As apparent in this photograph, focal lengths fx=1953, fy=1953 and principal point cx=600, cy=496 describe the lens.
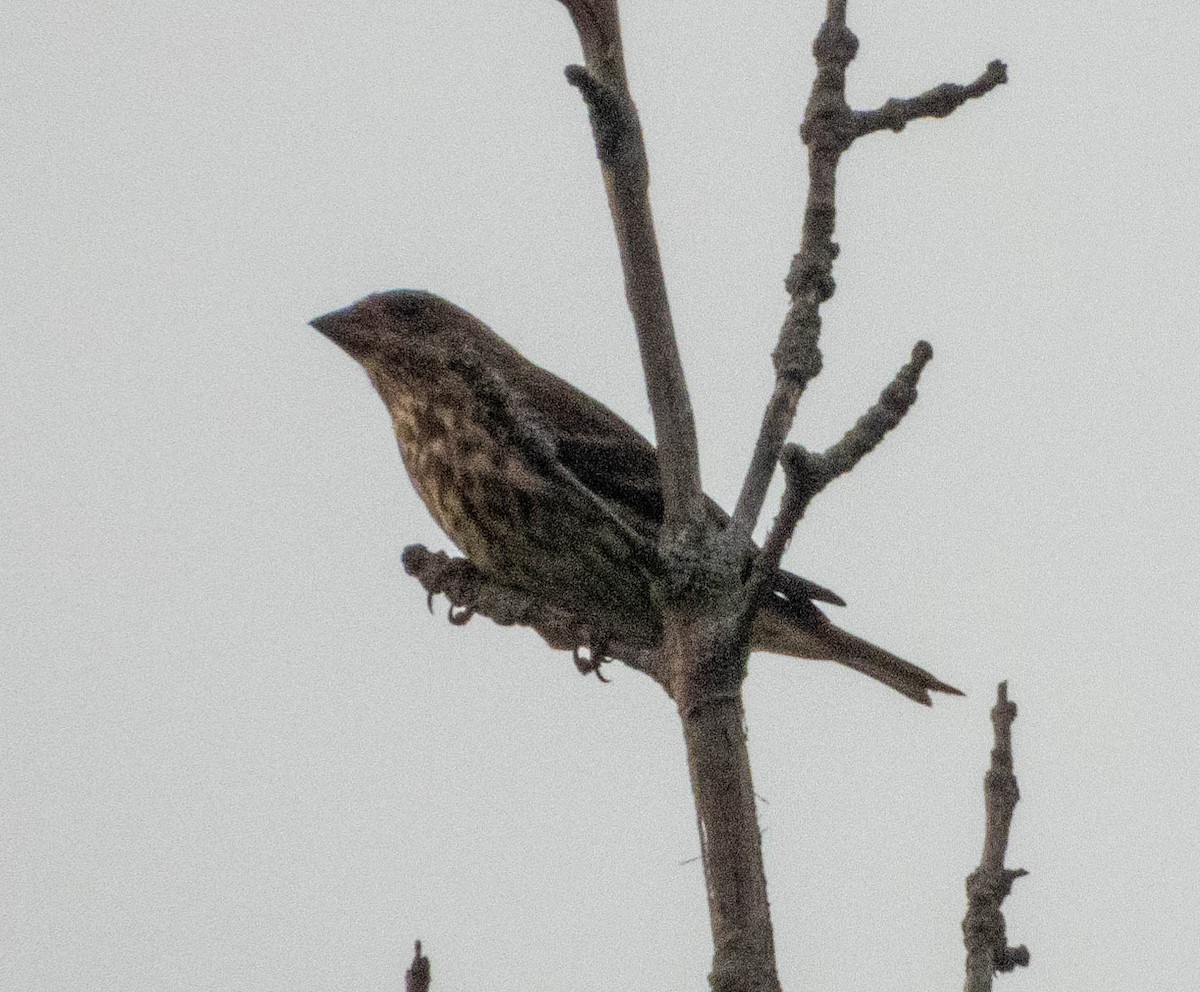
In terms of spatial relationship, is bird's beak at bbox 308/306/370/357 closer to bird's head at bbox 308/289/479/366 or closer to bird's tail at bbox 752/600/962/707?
bird's head at bbox 308/289/479/366

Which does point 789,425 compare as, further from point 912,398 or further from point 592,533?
point 592,533

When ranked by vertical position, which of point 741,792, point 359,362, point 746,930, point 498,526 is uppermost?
point 359,362

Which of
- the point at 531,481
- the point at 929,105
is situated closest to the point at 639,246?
the point at 929,105

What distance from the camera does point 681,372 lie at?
2896mm

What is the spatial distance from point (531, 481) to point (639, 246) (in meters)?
2.73

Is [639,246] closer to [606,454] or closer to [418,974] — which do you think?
[418,974]

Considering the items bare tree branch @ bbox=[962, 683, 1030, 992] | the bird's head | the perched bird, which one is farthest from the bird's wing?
bare tree branch @ bbox=[962, 683, 1030, 992]

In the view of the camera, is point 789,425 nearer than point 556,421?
Yes

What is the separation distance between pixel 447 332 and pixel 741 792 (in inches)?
155

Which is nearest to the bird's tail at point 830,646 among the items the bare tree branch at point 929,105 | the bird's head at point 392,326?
the bird's head at point 392,326

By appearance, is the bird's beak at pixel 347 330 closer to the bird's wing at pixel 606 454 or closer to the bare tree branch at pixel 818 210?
the bird's wing at pixel 606 454

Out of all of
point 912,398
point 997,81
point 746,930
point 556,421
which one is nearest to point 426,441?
point 556,421

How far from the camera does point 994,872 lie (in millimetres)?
2775

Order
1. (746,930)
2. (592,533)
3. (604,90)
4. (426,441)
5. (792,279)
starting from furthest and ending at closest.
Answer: (426,441) < (592,533) < (792,279) < (604,90) < (746,930)
